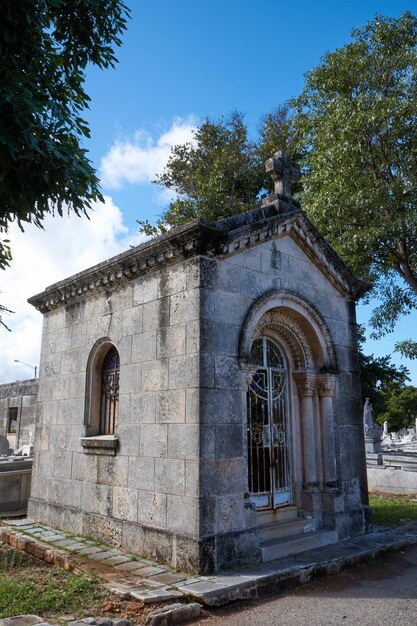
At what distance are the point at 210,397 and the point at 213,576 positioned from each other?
2.01 m

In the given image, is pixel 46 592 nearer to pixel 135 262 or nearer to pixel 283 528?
pixel 283 528

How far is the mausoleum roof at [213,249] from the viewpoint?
6.72 m

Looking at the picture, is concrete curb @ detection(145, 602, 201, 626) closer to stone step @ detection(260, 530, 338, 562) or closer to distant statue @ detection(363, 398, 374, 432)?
stone step @ detection(260, 530, 338, 562)

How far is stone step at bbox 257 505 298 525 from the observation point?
732 cm

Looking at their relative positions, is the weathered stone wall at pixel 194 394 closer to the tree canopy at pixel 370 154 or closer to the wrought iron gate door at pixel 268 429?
the wrought iron gate door at pixel 268 429

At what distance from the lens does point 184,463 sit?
6.34 metres

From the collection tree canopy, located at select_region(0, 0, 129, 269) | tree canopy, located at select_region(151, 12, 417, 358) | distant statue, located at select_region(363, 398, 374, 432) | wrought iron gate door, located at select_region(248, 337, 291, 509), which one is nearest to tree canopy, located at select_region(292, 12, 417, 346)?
tree canopy, located at select_region(151, 12, 417, 358)

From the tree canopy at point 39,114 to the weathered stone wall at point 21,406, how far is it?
11.5 meters

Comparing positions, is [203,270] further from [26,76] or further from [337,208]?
[337,208]

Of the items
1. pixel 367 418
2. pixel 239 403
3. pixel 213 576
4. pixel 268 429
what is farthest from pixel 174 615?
pixel 367 418

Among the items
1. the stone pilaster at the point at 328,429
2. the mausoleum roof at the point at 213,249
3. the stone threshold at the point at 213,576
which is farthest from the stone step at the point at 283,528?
the mausoleum roof at the point at 213,249

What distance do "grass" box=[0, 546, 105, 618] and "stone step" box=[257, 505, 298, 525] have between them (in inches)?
103

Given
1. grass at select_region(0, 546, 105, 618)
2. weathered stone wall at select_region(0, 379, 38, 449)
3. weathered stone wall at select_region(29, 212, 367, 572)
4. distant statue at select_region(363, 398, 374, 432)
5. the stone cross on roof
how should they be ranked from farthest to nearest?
distant statue at select_region(363, 398, 374, 432) < weathered stone wall at select_region(0, 379, 38, 449) < the stone cross on roof < weathered stone wall at select_region(29, 212, 367, 572) < grass at select_region(0, 546, 105, 618)

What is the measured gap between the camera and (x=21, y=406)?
17.6 m
